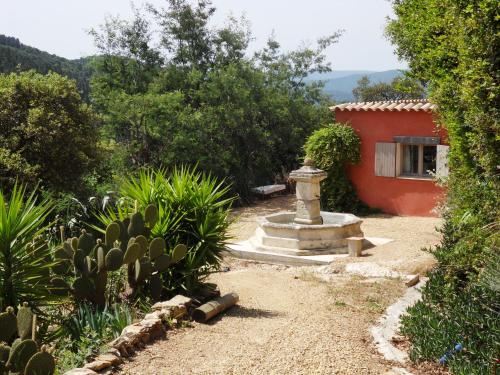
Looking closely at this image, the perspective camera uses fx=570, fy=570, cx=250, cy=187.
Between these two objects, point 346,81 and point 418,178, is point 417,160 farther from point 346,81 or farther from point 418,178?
point 346,81

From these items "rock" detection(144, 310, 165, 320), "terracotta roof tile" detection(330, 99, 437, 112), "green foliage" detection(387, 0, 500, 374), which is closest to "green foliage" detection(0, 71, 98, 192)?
"rock" detection(144, 310, 165, 320)

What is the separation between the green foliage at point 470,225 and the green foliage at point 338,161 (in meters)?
7.87

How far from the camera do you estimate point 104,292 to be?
6.50m

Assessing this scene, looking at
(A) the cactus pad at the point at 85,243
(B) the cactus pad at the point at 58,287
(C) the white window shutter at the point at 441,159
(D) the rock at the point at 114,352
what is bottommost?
(D) the rock at the point at 114,352

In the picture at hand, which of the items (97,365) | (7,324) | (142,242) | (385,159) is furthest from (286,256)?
(7,324)

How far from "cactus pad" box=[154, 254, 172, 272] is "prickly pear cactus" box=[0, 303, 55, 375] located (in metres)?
1.90

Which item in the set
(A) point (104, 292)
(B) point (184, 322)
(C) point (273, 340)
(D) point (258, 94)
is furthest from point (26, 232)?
(D) point (258, 94)

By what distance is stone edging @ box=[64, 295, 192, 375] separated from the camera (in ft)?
15.5

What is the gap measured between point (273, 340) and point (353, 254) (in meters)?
5.51

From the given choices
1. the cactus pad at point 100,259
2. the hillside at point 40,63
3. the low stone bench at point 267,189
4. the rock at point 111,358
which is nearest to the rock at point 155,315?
the cactus pad at point 100,259

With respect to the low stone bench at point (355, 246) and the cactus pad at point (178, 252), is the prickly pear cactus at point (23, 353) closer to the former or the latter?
the cactus pad at point (178, 252)

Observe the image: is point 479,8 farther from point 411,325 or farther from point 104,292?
point 104,292

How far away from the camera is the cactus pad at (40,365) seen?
4254mm

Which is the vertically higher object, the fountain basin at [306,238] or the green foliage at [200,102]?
the green foliage at [200,102]
